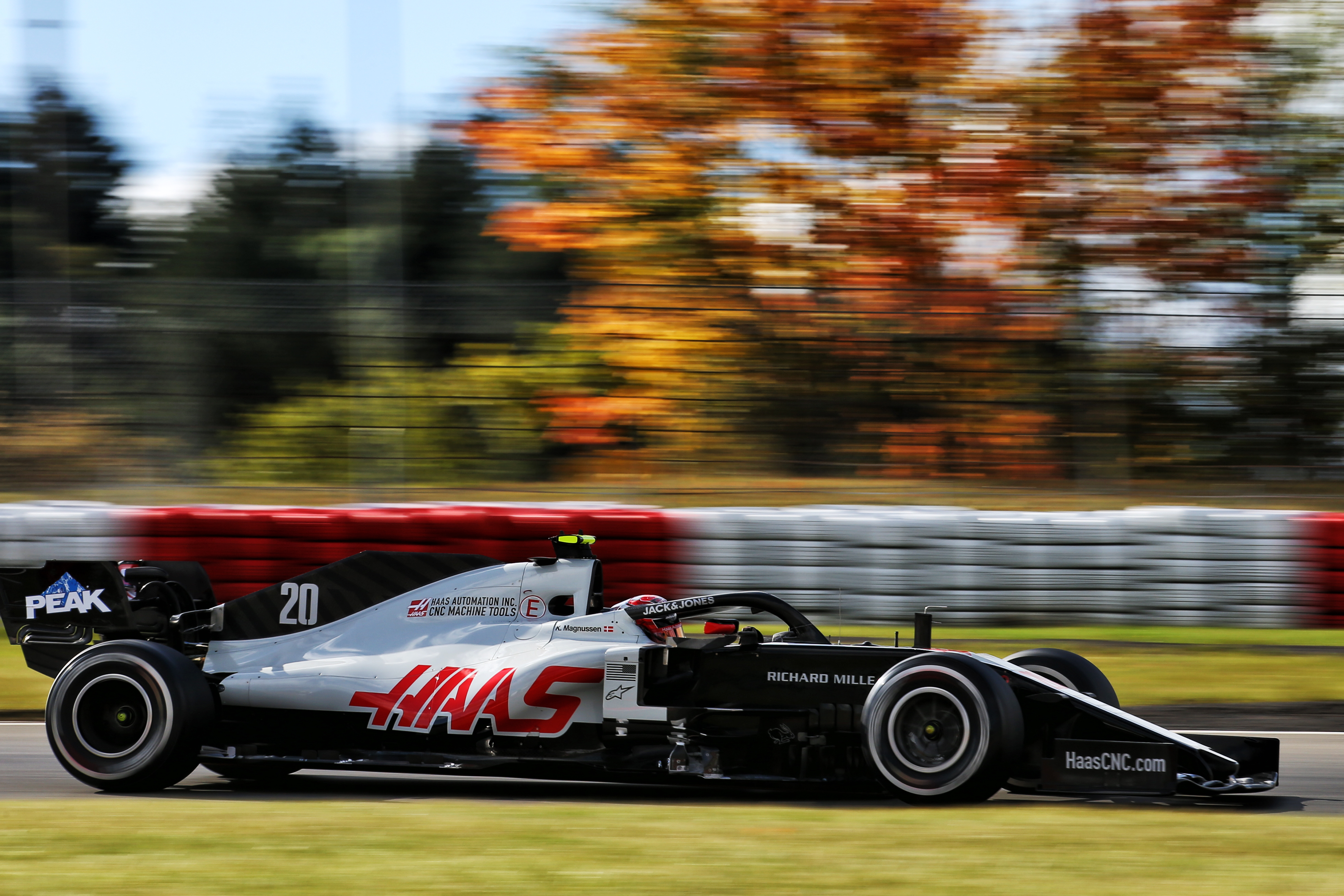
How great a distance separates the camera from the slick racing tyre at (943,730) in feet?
19.1

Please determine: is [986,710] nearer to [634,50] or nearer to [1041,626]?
[1041,626]

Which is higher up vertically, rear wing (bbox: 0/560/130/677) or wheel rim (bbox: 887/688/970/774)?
rear wing (bbox: 0/560/130/677)

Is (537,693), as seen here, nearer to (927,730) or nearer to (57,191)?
(927,730)

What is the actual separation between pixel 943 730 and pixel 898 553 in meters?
5.79

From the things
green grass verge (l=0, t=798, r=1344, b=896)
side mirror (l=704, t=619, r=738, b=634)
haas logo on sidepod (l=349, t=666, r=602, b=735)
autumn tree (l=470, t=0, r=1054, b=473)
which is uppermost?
autumn tree (l=470, t=0, r=1054, b=473)

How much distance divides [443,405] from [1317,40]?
1078 cm

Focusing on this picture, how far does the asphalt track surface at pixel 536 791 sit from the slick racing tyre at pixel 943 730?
34 cm

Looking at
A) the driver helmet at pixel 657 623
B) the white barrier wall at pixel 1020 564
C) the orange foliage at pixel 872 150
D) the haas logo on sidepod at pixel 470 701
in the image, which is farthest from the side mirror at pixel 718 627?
the orange foliage at pixel 872 150

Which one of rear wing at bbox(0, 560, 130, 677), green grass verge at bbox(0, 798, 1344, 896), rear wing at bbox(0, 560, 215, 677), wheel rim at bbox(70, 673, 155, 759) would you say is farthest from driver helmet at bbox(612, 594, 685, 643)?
rear wing at bbox(0, 560, 130, 677)

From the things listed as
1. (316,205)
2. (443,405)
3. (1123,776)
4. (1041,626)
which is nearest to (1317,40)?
(1041,626)

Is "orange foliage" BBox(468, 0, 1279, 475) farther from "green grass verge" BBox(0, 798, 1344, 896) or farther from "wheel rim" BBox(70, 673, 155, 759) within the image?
"green grass verge" BBox(0, 798, 1344, 896)

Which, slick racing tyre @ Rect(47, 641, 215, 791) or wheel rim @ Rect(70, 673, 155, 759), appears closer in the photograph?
slick racing tyre @ Rect(47, 641, 215, 791)

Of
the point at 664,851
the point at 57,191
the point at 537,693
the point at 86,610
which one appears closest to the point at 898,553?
the point at 537,693

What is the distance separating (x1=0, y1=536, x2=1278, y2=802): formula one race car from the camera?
5934 millimetres
